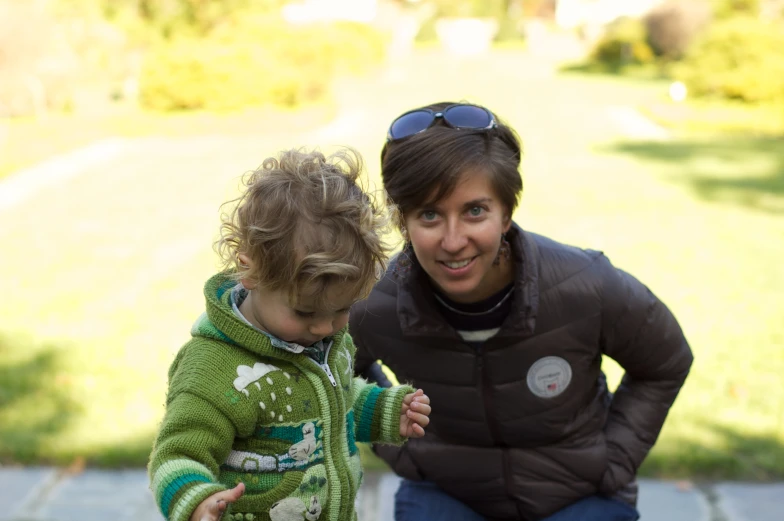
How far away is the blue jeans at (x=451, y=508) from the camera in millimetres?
2643

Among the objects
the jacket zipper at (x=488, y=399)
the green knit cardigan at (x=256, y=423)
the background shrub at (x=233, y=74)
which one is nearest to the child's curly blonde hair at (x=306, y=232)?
the green knit cardigan at (x=256, y=423)

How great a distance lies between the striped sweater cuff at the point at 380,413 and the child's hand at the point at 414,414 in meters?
0.01

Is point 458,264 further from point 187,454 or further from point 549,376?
point 187,454

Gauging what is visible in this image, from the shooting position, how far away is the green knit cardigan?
1.79 meters

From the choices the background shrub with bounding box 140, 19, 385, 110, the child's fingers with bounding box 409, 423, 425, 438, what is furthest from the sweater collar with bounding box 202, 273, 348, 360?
the background shrub with bounding box 140, 19, 385, 110

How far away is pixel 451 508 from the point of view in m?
2.72

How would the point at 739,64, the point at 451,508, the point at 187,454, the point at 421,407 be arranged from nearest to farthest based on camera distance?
1. the point at 187,454
2. the point at 421,407
3. the point at 451,508
4. the point at 739,64

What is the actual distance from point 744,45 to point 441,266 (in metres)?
16.7

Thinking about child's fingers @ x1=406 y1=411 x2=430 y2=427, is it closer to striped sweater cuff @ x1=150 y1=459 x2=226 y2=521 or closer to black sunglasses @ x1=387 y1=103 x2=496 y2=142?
striped sweater cuff @ x1=150 y1=459 x2=226 y2=521

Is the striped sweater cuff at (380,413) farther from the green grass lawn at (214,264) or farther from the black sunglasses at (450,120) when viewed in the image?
the green grass lawn at (214,264)

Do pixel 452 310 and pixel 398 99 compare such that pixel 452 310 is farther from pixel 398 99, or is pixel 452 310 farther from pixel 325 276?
pixel 398 99

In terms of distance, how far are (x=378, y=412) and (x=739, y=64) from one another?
16.7 m

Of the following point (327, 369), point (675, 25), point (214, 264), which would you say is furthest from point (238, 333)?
point (675, 25)

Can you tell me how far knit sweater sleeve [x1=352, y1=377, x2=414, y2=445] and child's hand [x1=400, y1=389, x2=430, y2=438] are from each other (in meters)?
0.01
